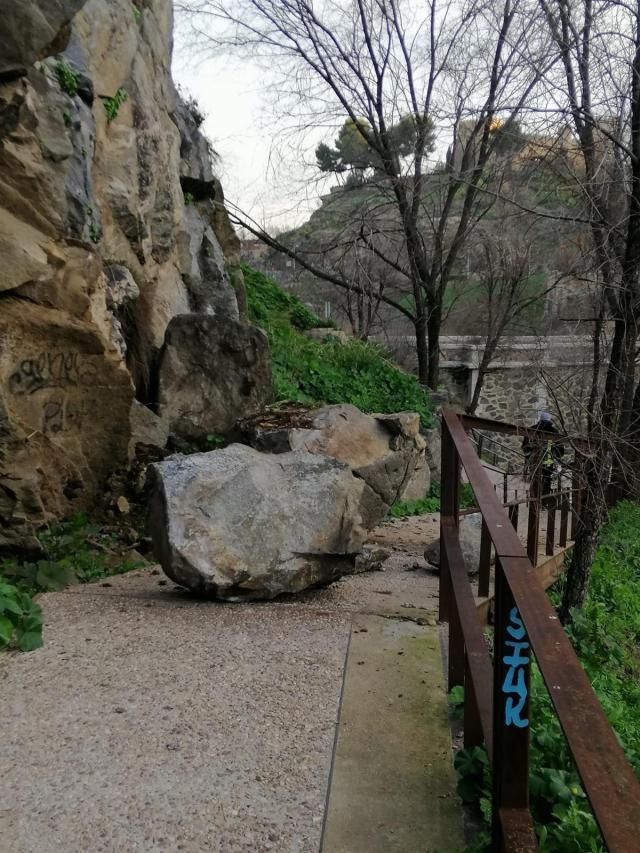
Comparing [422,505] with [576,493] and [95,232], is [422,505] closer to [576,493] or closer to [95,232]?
[576,493]

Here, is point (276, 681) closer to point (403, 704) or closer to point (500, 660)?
point (403, 704)

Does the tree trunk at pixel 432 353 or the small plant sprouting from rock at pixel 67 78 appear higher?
the small plant sprouting from rock at pixel 67 78

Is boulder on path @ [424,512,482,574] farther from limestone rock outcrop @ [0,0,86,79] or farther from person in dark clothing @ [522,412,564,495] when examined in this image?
limestone rock outcrop @ [0,0,86,79]

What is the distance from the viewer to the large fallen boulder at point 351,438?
6.39 m

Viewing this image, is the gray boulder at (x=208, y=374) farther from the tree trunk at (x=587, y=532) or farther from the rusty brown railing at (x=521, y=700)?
the rusty brown railing at (x=521, y=700)

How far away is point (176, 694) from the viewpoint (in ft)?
9.28

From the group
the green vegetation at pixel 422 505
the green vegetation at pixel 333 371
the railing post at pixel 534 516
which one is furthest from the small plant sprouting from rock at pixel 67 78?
the green vegetation at pixel 422 505

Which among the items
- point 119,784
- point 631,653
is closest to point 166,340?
point 631,653

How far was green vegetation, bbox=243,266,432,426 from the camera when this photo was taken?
35.1 feet

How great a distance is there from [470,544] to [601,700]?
5.90 ft

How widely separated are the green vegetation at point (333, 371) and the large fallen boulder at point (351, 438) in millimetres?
2869

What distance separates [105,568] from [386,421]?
304 centimetres

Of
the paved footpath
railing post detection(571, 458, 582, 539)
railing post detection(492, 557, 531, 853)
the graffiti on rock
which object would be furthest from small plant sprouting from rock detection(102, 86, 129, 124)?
railing post detection(492, 557, 531, 853)

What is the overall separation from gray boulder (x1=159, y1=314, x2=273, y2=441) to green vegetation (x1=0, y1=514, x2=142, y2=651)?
1.69m
